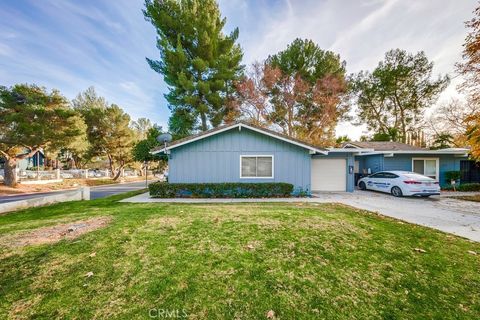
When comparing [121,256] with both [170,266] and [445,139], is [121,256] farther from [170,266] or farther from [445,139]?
[445,139]

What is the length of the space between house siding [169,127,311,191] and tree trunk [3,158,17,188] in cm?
1909

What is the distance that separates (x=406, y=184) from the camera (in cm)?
1106

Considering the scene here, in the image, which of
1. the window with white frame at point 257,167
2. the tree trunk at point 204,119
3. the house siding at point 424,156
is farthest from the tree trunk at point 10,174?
the house siding at point 424,156

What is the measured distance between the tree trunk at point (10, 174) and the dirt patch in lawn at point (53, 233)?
21290 mm

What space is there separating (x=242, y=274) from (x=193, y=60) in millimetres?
19133

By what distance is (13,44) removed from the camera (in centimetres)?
1105

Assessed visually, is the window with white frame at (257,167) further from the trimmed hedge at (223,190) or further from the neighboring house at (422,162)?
the neighboring house at (422,162)

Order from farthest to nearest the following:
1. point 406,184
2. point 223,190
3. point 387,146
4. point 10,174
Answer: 1. point 10,174
2. point 387,146
3. point 406,184
4. point 223,190

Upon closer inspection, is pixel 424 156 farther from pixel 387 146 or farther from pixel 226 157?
pixel 226 157

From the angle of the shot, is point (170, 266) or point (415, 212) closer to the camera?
point (170, 266)

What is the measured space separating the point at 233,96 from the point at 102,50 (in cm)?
1149

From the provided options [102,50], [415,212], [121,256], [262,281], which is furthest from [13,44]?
[415,212]

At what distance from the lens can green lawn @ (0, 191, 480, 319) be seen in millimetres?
2443

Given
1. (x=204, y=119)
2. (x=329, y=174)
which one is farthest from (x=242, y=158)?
(x=204, y=119)
